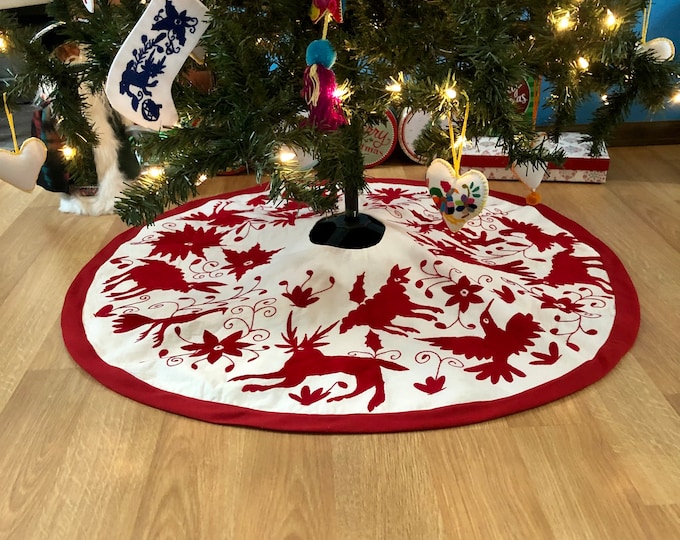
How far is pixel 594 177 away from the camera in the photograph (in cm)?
180

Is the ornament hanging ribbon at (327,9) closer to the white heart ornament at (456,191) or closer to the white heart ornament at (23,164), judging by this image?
the white heart ornament at (456,191)

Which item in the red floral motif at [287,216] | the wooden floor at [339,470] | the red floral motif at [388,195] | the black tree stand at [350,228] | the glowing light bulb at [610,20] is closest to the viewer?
the wooden floor at [339,470]

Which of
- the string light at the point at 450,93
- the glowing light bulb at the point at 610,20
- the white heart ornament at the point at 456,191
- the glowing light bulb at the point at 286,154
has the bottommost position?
the white heart ornament at the point at 456,191

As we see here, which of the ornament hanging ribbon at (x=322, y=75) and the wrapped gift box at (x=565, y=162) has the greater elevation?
the ornament hanging ribbon at (x=322, y=75)

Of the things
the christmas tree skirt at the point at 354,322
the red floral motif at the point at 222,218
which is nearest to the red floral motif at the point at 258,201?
the red floral motif at the point at 222,218

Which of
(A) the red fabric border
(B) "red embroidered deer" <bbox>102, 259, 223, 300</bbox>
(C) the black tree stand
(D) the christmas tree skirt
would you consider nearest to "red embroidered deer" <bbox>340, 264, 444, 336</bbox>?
(D) the christmas tree skirt

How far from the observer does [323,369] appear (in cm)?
107

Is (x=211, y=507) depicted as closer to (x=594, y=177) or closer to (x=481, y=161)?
(x=481, y=161)

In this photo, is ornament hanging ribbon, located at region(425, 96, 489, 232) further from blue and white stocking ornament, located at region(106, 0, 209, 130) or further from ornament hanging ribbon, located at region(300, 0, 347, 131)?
blue and white stocking ornament, located at region(106, 0, 209, 130)

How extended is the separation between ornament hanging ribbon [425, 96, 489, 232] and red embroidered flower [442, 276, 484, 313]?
0.19 metres

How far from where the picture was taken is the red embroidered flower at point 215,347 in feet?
3.67

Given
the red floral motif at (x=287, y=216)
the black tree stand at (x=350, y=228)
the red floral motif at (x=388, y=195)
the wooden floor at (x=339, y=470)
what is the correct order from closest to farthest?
1. the wooden floor at (x=339, y=470)
2. the black tree stand at (x=350, y=228)
3. the red floral motif at (x=287, y=216)
4. the red floral motif at (x=388, y=195)

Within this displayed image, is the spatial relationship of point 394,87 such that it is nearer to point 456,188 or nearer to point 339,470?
point 456,188

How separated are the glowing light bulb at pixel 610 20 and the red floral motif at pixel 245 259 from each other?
2.70 feet
